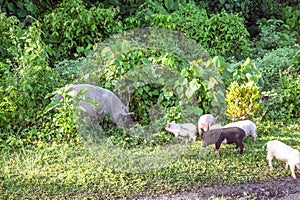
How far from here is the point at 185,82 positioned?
5.07 metres

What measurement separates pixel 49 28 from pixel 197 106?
9.25 ft

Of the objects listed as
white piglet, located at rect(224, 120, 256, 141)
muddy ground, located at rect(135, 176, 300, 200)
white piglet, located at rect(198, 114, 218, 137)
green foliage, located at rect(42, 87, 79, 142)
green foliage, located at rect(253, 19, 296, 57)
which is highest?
green foliage, located at rect(253, 19, 296, 57)

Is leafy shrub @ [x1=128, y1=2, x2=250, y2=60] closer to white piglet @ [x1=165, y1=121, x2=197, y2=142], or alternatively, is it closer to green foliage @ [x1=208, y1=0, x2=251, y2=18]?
green foliage @ [x1=208, y1=0, x2=251, y2=18]

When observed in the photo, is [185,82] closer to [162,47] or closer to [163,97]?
[163,97]

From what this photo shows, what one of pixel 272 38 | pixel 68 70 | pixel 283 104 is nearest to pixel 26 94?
pixel 68 70

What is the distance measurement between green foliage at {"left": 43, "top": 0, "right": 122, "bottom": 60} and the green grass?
7.65 ft

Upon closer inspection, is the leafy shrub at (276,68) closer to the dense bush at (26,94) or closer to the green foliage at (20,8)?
the dense bush at (26,94)

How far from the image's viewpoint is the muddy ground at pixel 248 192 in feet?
12.8

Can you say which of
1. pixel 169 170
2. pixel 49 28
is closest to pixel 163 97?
pixel 169 170

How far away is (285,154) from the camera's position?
4.21m

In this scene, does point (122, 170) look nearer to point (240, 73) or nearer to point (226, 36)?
point (240, 73)

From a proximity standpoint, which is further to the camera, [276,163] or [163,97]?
[163,97]

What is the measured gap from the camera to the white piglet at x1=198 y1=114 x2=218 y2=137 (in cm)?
470

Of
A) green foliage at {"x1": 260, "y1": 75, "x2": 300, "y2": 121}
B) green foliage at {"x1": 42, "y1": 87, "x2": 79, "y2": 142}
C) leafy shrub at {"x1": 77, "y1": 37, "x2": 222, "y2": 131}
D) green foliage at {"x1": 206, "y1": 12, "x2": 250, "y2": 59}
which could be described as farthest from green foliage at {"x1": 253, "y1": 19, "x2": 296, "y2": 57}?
green foliage at {"x1": 42, "y1": 87, "x2": 79, "y2": 142}
